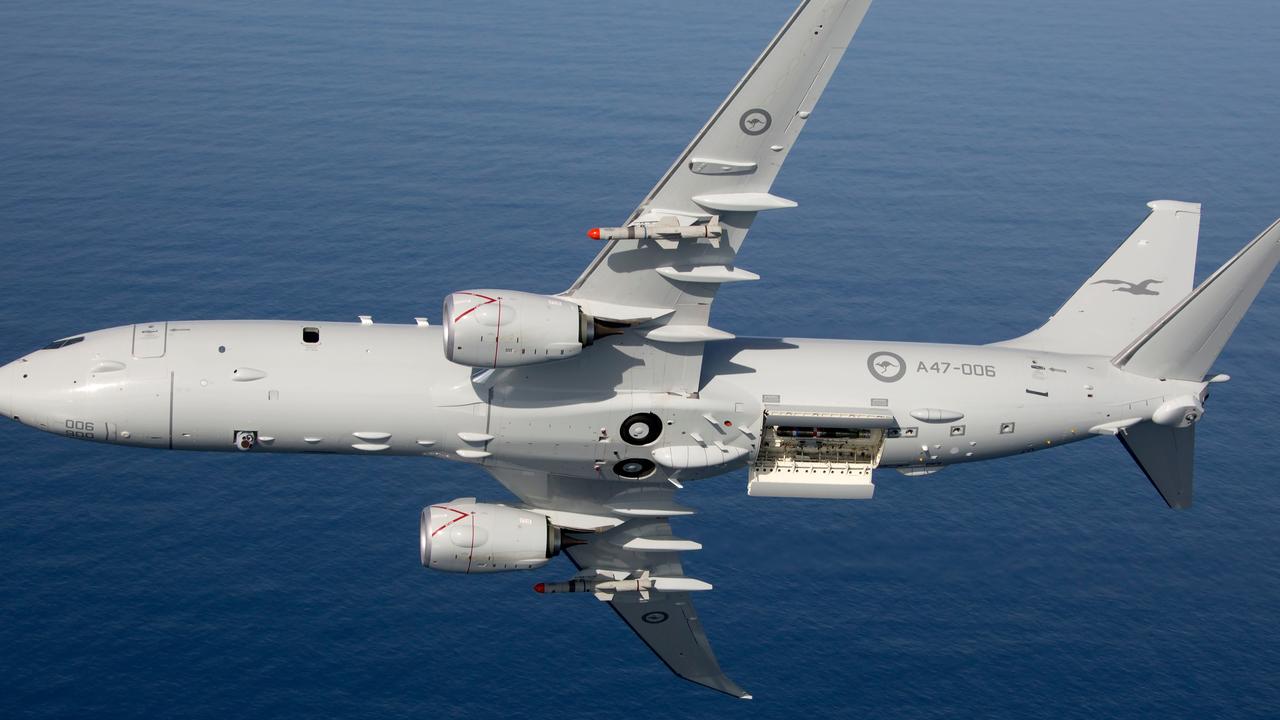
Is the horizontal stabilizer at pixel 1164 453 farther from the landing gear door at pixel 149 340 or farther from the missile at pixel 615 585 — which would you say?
the landing gear door at pixel 149 340

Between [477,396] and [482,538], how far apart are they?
543 cm

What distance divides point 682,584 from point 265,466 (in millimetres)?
64481

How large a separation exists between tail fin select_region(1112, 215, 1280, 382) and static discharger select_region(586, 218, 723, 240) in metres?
18.9

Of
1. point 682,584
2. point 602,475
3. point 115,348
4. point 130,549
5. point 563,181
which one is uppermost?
point 563,181

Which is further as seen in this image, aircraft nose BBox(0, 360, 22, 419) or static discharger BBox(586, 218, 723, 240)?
aircraft nose BBox(0, 360, 22, 419)

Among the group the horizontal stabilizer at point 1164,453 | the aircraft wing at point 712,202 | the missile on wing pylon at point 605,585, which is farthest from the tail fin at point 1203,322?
the missile on wing pylon at point 605,585

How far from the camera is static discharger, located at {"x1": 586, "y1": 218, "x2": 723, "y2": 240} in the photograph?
47.4 meters

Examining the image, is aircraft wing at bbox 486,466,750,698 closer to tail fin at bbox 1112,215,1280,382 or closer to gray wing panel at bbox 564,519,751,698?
gray wing panel at bbox 564,519,751,698

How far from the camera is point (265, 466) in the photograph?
112688mm

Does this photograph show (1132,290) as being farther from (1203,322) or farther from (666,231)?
(666,231)

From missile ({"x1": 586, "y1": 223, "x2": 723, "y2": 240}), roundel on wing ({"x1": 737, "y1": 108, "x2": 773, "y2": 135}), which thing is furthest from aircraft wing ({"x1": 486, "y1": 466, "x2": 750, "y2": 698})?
roundel on wing ({"x1": 737, "y1": 108, "x2": 773, "y2": 135})

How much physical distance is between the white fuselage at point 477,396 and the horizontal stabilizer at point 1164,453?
1729 mm

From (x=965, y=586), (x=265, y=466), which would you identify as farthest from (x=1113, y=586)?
(x=265, y=466)

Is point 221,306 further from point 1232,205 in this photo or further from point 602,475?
point 1232,205
